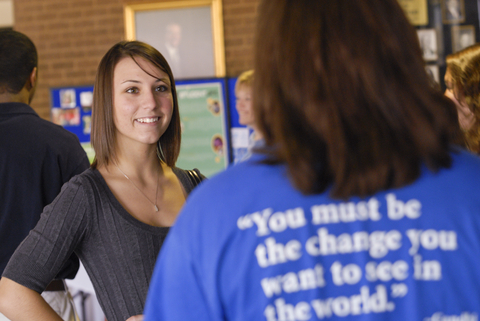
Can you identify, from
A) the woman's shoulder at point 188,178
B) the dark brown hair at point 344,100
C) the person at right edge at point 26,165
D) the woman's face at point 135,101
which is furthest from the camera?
the person at right edge at point 26,165

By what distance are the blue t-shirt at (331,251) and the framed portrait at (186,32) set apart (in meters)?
4.16

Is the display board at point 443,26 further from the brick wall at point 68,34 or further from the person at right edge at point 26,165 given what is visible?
the person at right edge at point 26,165

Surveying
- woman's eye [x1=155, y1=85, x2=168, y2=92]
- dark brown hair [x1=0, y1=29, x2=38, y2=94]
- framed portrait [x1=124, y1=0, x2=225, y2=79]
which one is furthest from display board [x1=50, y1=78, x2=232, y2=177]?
woman's eye [x1=155, y1=85, x2=168, y2=92]

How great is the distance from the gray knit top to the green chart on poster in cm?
327

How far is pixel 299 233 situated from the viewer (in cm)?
71

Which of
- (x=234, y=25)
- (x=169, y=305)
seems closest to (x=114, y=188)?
(x=169, y=305)

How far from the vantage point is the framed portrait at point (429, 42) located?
179 inches

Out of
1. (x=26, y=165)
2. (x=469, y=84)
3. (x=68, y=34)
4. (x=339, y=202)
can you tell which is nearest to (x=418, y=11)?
(x=469, y=84)

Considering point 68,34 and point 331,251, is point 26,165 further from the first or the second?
point 68,34

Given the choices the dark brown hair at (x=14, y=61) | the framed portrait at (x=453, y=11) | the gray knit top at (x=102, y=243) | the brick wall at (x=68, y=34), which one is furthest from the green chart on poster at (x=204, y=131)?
the gray knit top at (x=102, y=243)

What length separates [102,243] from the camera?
1.37 m

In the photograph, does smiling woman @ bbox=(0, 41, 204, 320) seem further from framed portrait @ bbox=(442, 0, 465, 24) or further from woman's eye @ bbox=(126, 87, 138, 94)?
framed portrait @ bbox=(442, 0, 465, 24)

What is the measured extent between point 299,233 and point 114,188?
911 millimetres

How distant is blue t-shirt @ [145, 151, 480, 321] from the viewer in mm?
707
